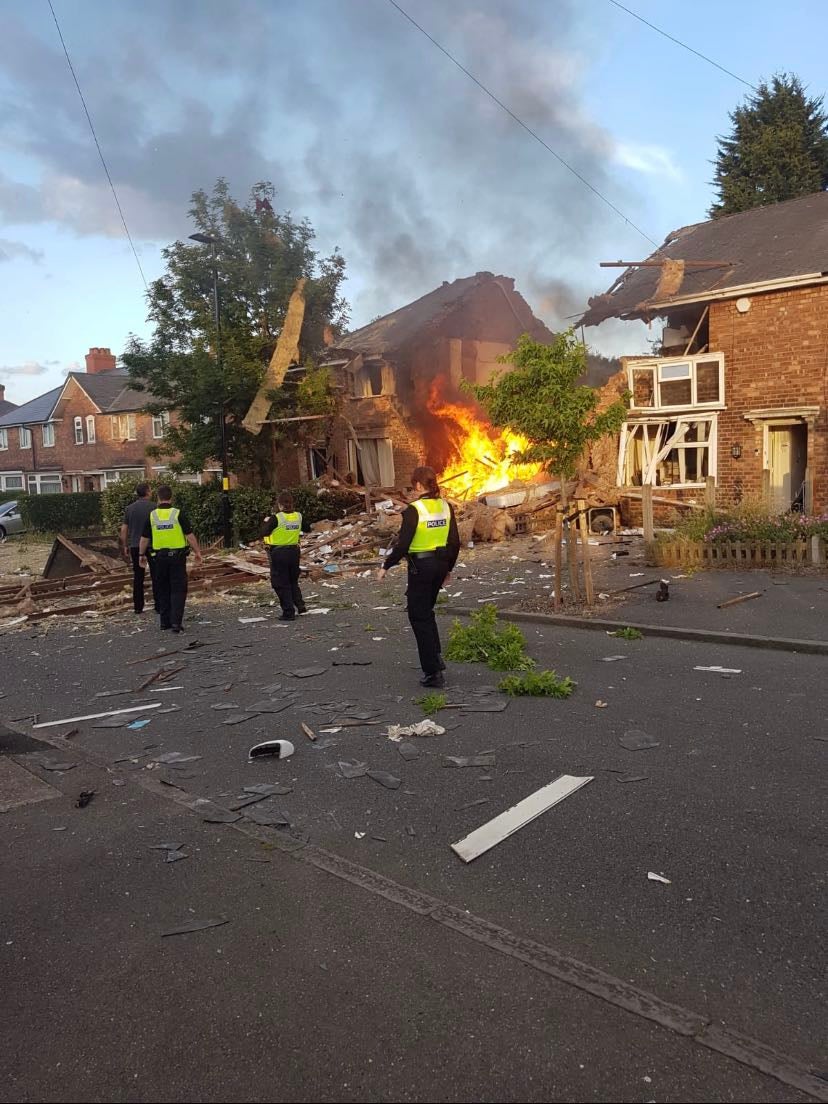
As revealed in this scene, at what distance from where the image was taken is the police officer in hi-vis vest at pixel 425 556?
21.9ft

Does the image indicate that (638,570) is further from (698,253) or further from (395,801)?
(698,253)

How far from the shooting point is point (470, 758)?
5055 mm

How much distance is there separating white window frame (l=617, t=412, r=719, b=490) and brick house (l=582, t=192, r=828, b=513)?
26mm

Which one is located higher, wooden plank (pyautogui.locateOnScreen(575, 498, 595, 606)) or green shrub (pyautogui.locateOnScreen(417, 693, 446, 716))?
wooden plank (pyautogui.locateOnScreen(575, 498, 595, 606))

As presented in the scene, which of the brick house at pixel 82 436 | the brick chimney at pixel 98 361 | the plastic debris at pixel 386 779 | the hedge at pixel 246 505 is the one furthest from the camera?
the brick chimney at pixel 98 361

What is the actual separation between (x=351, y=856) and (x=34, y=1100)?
1.71 metres

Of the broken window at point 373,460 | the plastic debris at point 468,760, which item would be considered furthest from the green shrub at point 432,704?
the broken window at point 373,460

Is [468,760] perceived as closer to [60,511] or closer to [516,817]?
[516,817]

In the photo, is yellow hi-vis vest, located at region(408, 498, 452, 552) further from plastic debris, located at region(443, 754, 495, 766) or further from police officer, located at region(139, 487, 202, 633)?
police officer, located at region(139, 487, 202, 633)

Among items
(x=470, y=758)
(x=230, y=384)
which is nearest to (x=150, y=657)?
(x=470, y=758)

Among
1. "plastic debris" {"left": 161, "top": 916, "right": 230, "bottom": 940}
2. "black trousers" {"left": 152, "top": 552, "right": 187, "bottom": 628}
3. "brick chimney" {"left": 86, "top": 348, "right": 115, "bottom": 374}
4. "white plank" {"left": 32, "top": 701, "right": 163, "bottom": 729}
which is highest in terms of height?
"brick chimney" {"left": 86, "top": 348, "right": 115, "bottom": 374}

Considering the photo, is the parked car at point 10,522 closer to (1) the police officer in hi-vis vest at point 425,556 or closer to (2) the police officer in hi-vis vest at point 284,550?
(2) the police officer in hi-vis vest at point 284,550

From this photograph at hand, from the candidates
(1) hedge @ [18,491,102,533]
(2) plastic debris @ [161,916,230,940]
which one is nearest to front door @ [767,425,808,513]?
(2) plastic debris @ [161,916,230,940]

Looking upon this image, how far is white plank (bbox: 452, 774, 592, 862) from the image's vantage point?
12.6 ft
